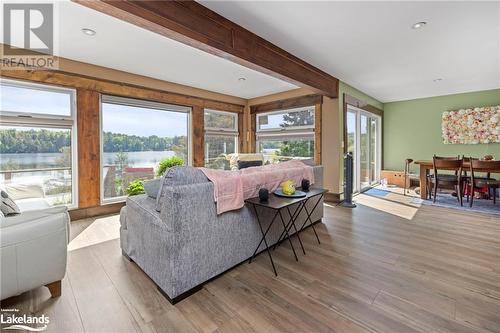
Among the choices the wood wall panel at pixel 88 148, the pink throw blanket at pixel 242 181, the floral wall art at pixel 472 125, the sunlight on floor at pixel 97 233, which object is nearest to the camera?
the pink throw blanket at pixel 242 181

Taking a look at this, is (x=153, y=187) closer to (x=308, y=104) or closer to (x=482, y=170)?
(x=308, y=104)

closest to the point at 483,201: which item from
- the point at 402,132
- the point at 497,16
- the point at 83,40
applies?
the point at 402,132

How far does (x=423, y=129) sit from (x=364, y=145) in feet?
5.82

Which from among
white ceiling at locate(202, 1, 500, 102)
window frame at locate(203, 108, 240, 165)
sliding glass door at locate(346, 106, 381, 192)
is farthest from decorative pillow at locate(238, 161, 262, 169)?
sliding glass door at locate(346, 106, 381, 192)

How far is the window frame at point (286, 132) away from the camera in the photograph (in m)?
5.19

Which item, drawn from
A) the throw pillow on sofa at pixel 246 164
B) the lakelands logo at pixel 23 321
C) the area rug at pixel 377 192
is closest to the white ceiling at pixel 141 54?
the throw pillow on sofa at pixel 246 164

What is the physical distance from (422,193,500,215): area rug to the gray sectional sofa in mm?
4379

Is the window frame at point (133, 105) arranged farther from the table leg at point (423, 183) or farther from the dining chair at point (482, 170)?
the dining chair at point (482, 170)

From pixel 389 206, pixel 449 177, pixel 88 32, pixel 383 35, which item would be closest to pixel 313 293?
pixel 383 35

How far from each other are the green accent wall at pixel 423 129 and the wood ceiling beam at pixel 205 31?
4.83 m

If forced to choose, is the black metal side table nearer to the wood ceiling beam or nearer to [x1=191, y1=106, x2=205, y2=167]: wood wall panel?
the wood ceiling beam

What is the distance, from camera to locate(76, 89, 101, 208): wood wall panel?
369 centimetres

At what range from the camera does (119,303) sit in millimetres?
1706

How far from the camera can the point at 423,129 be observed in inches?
251
